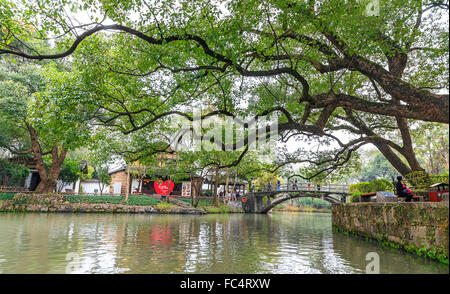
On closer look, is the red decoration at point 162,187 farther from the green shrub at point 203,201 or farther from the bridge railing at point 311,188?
the bridge railing at point 311,188

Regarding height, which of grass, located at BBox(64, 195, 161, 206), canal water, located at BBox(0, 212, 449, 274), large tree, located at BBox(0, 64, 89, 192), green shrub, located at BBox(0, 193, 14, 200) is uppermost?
large tree, located at BBox(0, 64, 89, 192)

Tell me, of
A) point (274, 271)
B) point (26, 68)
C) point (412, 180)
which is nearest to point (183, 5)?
point (274, 271)

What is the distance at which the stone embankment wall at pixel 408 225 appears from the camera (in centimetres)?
522

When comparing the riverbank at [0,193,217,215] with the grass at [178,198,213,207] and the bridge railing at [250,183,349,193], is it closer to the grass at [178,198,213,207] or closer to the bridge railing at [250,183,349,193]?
the grass at [178,198,213,207]

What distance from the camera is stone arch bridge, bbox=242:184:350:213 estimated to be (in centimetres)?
2767

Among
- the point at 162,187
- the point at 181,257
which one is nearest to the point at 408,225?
the point at 181,257

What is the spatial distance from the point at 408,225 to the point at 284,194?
25.6m

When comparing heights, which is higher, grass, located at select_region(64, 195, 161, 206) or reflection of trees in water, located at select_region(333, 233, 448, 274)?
grass, located at select_region(64, 195, 161, 206)

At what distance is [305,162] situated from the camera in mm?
12211

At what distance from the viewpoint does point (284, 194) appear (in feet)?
104

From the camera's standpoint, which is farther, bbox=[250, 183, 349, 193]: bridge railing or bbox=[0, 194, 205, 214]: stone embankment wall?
bbox=[250, 183, 349, 193]: bridge railing

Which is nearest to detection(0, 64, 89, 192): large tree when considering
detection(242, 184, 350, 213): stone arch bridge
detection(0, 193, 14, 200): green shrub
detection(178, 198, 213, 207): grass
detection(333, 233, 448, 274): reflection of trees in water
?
detection(0, 193, 14, 200): green shrub

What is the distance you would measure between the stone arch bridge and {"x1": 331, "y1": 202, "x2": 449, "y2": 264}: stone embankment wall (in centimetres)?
1757

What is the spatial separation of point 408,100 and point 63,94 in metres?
7.97
